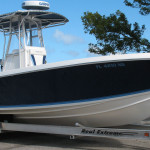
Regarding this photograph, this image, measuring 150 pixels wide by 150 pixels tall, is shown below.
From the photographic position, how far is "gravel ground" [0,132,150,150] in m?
5.84

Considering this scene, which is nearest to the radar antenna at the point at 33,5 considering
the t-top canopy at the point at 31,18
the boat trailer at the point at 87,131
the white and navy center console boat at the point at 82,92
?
the t-top canopy at the point at 31,18

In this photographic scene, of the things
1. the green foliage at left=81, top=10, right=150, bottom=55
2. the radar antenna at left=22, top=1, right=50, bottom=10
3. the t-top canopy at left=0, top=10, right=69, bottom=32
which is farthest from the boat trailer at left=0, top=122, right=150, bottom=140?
the green foliage at left=81, top=10, right=150, bottom=55

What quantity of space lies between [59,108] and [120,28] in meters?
7.98

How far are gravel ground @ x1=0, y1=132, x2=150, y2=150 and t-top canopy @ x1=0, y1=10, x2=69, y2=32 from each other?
135 inches

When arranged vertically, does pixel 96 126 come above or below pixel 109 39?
below

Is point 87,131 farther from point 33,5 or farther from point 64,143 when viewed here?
point 33,5

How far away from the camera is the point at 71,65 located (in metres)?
5.65

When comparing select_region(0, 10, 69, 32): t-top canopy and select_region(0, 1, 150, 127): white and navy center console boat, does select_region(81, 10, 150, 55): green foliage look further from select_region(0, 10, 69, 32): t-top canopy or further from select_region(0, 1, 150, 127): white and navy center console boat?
select_region(0, 1, 150, 127): white and navy center console boat

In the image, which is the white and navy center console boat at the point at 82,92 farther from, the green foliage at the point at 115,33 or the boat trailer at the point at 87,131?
the green foliage at the point at 115,33

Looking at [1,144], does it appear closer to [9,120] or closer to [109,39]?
[9,120]

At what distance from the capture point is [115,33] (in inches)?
520

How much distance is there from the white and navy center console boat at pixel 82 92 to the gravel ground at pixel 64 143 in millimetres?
447

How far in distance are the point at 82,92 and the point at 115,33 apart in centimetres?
805

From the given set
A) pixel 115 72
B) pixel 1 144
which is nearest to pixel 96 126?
pixel 115 72
